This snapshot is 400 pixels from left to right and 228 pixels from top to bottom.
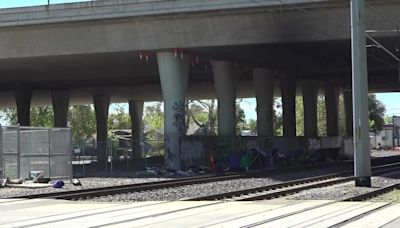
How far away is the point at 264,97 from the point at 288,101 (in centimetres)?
595

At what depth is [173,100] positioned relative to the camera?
40906 millimetres

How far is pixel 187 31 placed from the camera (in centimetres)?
3816

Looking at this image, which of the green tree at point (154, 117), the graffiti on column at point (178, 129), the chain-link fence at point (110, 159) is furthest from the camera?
the green tree at point (154, 117)

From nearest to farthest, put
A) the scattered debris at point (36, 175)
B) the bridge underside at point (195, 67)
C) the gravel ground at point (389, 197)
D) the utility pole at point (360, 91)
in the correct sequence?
1. the gravel ground at point (389, 197)
2. the utility pole at point (360, 91)
3. the scattered debris at point (36, 175)
4. the bridge underside at point (195, 67)

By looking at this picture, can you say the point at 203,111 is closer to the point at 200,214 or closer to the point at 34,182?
the point at 34,182

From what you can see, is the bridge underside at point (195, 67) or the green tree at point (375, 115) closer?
the bridge underside at point (195, 67)

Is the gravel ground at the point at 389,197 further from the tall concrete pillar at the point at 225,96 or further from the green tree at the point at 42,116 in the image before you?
the green tree at the point at 42,116

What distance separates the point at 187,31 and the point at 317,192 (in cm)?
1846

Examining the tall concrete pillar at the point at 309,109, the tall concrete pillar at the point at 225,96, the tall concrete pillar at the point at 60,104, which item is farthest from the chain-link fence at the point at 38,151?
the tall concrete pillar at the point at 309,109

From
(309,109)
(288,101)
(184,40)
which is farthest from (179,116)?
(309,109)

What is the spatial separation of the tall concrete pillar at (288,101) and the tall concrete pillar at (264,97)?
405 centimetres

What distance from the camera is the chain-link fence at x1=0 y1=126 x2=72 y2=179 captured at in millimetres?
27878

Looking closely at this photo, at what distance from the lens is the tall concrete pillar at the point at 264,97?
51.0 metres

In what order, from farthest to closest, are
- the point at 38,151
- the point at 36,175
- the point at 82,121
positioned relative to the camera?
the point at 82,121, the point at 38,151, the point at 36,175
